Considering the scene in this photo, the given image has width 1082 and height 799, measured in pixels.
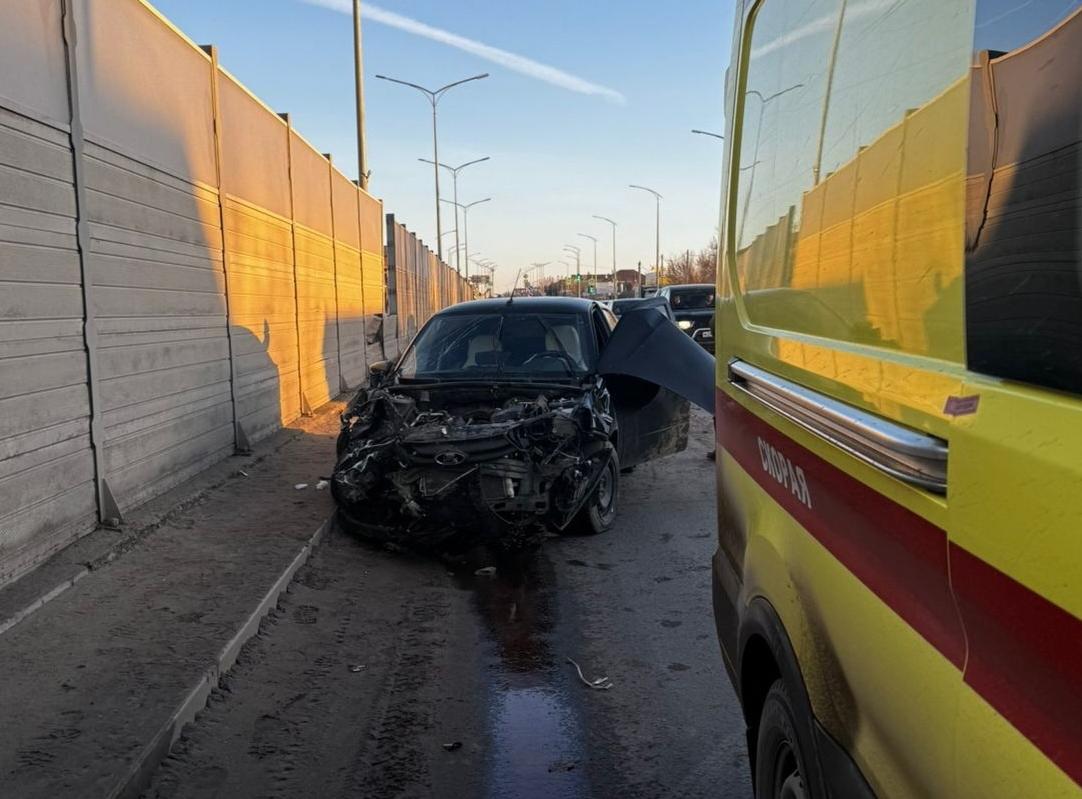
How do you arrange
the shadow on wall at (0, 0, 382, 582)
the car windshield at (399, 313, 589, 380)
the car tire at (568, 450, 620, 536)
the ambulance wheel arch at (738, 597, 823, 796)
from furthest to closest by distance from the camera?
the car windshield at (399, 313, 589, 380), the car tire at (568, 450, 620, 536), the shadow on wall at (0, 0, 382, 582), the ambulance wheel arch at (738, 597, 823, 796)

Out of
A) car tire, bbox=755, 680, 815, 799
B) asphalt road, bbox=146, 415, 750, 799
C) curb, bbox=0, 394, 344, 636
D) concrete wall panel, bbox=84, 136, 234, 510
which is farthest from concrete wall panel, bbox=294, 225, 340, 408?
car tire, bbox=755, 680, 815, 799

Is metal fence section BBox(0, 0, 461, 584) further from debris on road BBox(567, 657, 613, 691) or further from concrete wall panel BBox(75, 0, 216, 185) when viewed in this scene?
debris on road BBox(567, 657, 613, 691)

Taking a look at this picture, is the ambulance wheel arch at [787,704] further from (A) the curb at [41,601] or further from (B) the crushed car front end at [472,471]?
(A) the curb at [41,601]

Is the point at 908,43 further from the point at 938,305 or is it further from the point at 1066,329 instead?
the point at 1066,329

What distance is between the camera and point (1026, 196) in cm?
121

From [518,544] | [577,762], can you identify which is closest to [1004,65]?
[577,762]

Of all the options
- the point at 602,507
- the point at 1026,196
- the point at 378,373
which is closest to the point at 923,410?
the point at 1026,196

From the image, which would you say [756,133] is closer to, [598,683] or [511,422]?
[598,683]

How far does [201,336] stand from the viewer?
343 inches

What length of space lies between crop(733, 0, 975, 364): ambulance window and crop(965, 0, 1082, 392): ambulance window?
0.19 feet

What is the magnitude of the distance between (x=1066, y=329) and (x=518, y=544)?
5.70 m

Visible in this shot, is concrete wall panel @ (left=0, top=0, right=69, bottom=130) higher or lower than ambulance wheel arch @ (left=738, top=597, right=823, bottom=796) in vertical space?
higher

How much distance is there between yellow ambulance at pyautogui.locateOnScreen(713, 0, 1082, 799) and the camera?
3.69 feet

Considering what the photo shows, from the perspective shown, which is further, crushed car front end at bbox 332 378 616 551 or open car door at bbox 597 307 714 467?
open car door at bbox 597 307 714 467
